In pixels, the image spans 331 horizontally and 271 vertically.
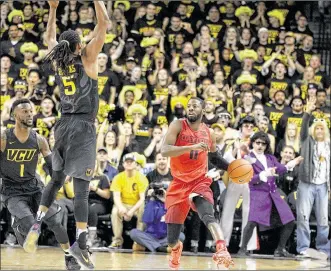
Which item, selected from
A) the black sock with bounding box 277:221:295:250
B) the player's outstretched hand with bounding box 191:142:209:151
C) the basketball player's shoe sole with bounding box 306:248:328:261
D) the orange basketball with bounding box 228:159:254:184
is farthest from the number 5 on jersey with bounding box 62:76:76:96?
the basketball player's shoe sole with bounding box 306:248:328:261

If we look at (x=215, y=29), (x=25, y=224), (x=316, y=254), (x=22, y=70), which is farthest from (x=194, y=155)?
(x=215, y=29)

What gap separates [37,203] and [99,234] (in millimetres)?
4035

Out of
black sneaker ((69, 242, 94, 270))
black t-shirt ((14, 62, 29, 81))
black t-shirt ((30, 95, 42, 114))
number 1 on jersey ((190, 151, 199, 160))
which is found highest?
black t-shirt ((14, 62, 29, 81))

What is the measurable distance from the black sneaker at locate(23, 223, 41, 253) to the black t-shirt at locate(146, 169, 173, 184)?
4808mm

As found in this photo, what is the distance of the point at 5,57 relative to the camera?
18328 millimetres

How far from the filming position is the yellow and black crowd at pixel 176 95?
15609 mm

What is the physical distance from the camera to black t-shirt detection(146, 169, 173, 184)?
1569 cm

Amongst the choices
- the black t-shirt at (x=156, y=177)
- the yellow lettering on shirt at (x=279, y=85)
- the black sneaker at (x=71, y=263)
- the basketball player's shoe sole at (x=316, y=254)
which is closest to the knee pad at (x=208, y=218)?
the black sneaker at (x=71, y=263)

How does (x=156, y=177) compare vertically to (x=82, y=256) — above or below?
above

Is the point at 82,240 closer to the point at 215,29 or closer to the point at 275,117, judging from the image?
the point at 275,117

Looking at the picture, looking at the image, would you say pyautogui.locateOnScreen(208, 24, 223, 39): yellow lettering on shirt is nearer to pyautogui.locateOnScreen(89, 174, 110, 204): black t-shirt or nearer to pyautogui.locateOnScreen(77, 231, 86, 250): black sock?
pyautogui.locateOnScreen(89, 174, 110, 204): black t-shirt

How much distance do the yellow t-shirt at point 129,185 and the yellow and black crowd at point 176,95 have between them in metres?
0.02

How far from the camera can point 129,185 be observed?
15602mm

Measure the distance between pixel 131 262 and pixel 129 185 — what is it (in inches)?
69.8
